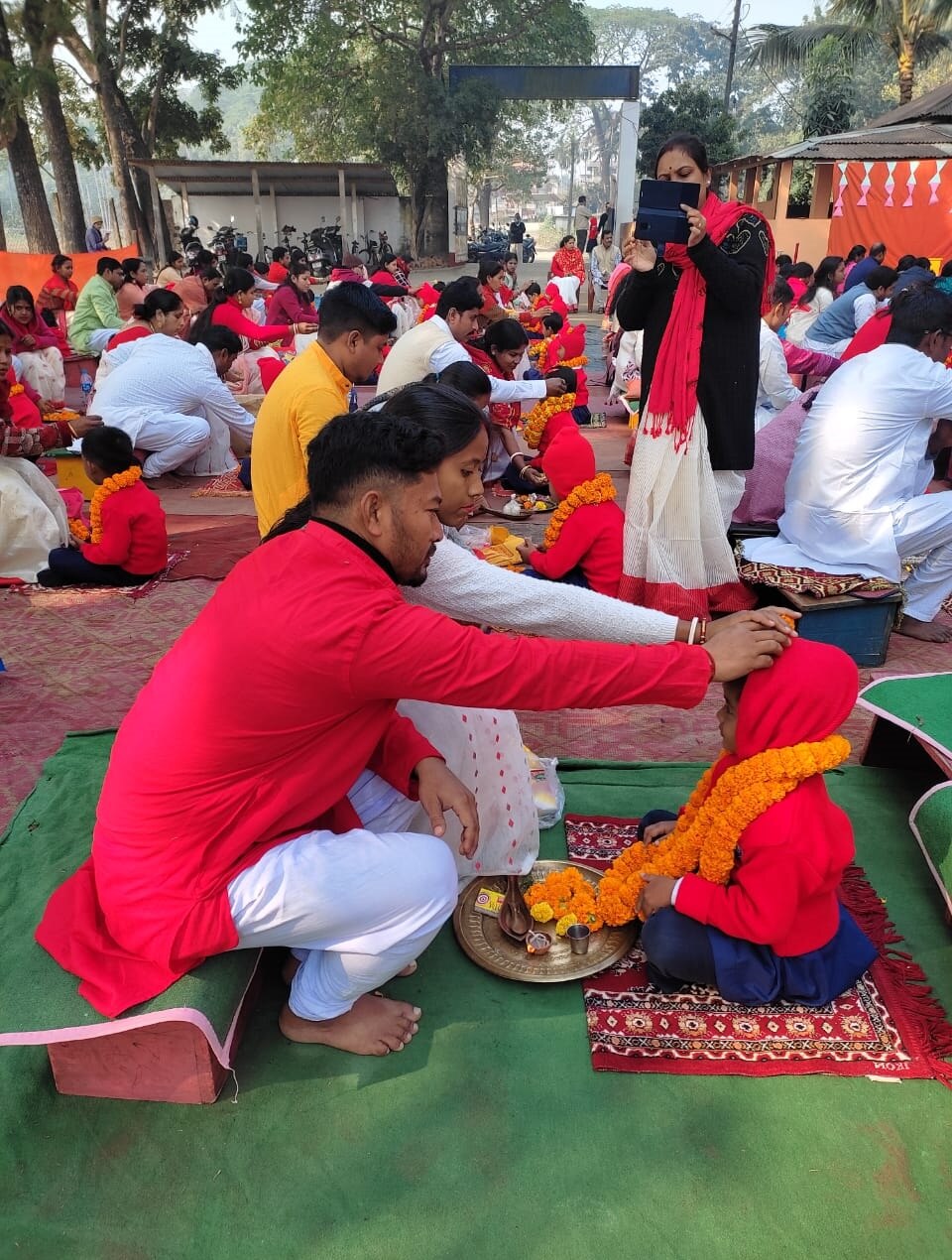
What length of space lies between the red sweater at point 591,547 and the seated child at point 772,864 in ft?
6.37

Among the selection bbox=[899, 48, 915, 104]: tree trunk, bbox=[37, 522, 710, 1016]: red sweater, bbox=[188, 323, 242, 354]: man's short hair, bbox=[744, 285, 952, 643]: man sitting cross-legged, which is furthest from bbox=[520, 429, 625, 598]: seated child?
bbox=[899, 48, 915, 104]: tree trunk

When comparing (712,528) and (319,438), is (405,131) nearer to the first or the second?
(712,528)

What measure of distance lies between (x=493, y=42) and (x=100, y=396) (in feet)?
83.9

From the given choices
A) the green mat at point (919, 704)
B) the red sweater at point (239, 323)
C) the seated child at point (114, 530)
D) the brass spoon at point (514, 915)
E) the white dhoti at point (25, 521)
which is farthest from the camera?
the red sweater at point (239, 323)

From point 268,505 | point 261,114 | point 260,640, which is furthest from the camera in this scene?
point 261,114

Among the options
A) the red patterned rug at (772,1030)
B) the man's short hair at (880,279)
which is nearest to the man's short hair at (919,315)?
the red patterned rug at (772,1030)

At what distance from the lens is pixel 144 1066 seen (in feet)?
5.95

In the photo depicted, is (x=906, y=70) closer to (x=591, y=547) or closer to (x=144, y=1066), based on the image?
(x=591, y=547)

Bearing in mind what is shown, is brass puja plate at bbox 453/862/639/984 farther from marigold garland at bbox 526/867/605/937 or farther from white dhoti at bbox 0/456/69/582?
white dhoti at bbox 0/456/69/582

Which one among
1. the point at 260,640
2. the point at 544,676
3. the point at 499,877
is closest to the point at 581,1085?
the point at 499,877

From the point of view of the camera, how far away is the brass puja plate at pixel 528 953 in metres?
2.12

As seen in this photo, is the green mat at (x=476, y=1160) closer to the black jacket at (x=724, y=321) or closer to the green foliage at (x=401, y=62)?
the black jacket at (x=724, y=321)

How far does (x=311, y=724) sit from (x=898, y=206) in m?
14.9

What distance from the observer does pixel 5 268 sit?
566 inches
